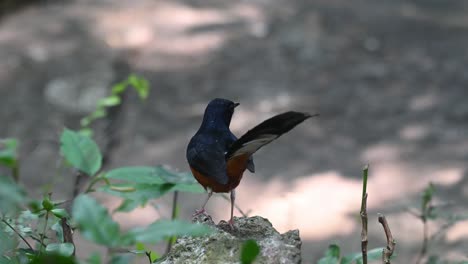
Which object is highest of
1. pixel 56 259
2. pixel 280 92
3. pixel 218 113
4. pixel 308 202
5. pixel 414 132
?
pixel 280 92

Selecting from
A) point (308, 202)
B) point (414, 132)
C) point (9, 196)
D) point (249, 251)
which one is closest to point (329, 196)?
point (308, 202)

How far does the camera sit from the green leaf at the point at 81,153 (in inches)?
76.9

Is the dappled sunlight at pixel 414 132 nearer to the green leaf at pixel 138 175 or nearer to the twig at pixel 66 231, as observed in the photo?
the green leaf at pixel 138 175

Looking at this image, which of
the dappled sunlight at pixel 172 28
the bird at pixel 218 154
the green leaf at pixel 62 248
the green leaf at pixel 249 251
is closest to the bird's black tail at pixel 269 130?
the bird at pixel 218 154

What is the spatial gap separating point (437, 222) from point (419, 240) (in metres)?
0.22

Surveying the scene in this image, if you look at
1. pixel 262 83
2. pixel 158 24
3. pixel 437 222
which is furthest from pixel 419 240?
pixel 158 24

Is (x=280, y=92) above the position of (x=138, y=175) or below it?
above

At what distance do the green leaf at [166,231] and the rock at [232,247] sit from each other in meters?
0.65

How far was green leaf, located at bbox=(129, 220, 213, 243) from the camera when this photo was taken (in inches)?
41.3

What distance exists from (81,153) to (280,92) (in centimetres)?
491

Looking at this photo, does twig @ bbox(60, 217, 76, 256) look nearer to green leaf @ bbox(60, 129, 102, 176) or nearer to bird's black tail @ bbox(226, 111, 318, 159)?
green leaf @ bbox(60, 129, 102, 176)

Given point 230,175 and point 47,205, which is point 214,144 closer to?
point 230,175

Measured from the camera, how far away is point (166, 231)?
1.06 m

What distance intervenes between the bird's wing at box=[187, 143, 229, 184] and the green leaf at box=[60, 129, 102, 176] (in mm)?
254
